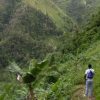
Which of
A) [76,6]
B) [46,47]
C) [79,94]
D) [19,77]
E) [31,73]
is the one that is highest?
[31,73]

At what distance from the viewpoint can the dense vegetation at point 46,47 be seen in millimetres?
16016

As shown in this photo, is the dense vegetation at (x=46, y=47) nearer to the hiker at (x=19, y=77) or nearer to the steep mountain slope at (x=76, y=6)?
the steep mountain slope at (x=76, y=6)

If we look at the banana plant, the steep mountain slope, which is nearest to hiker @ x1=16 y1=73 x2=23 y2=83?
the banana plant

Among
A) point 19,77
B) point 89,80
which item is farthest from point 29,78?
point 89,80

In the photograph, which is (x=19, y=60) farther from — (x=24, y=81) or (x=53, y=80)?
(x=24, y=81)

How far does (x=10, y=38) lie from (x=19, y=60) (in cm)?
1625

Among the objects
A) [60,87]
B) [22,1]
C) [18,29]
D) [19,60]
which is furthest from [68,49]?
[22,1]

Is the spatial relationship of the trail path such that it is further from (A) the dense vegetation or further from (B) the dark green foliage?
(B) the dark green foliage

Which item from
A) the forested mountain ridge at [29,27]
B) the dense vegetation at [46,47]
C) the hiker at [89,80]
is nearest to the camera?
the hiker at [89,80]

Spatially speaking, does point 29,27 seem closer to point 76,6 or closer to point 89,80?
point 76,6

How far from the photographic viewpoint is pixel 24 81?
15.5m

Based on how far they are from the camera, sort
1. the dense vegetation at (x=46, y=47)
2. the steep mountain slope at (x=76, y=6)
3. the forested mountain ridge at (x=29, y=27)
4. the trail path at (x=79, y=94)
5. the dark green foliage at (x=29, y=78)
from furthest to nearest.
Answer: the steep mountain slope at (x=76, y=6) < the forested mountain ridge at (x=29, y=27) < the trail path at (x=79, y=94) < the dense vegetation at (x=46, y=47) < the dark green foliage at (x=29, y=78)

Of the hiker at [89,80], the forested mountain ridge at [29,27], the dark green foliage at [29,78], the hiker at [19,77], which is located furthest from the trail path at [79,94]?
the forested mountain ridge at [29,27]

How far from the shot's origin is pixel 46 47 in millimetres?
126750
